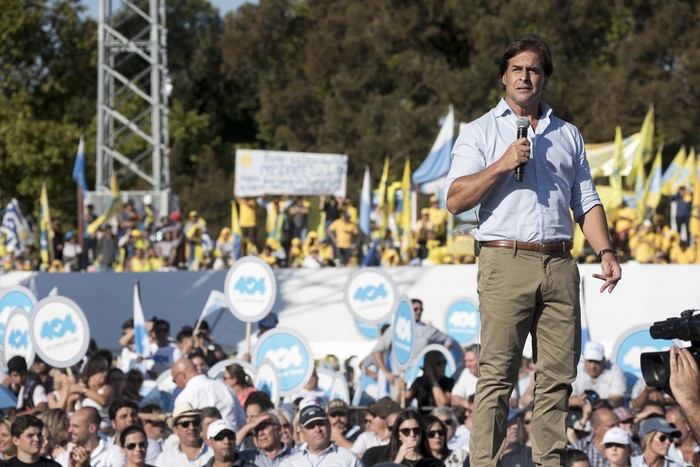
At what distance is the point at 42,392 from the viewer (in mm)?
12344

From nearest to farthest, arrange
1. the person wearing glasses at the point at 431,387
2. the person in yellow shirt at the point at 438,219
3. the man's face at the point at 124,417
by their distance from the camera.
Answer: the man's face at the point at 124,417
the person wearing glasses at the point at 431,387
the person in yellow shirt at the point at 438,219

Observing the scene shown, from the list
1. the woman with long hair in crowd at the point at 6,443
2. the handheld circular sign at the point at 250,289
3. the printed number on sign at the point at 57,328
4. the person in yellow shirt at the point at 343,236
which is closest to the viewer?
the woman with long hair in crowd at the point at 6,443

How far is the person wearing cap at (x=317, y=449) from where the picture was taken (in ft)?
27.3

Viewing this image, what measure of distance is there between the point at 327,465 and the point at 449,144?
18517 mm

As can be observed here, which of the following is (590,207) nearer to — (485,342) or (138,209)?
(485,342)

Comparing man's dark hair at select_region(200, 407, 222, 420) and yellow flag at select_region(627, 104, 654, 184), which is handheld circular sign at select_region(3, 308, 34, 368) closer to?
man's dark hair at select_region(200, 407, 222, 420)

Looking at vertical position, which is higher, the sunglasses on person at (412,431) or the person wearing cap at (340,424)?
the sunglasses on person at (412,431)

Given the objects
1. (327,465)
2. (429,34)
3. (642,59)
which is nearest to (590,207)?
(327,465)

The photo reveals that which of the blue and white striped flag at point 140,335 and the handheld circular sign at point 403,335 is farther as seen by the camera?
the blue and white striped flag at point 140,335

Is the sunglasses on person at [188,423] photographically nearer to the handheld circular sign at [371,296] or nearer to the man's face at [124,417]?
the man's face at [124,417]

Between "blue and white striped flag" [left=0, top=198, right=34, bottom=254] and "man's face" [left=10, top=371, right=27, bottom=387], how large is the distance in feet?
50.9

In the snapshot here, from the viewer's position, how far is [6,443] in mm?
8891

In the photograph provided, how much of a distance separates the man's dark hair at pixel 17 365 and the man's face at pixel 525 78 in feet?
27.2

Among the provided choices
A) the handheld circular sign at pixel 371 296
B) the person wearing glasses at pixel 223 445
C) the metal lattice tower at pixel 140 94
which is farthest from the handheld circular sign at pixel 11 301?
the metal lattice tower at pixel 140 94
